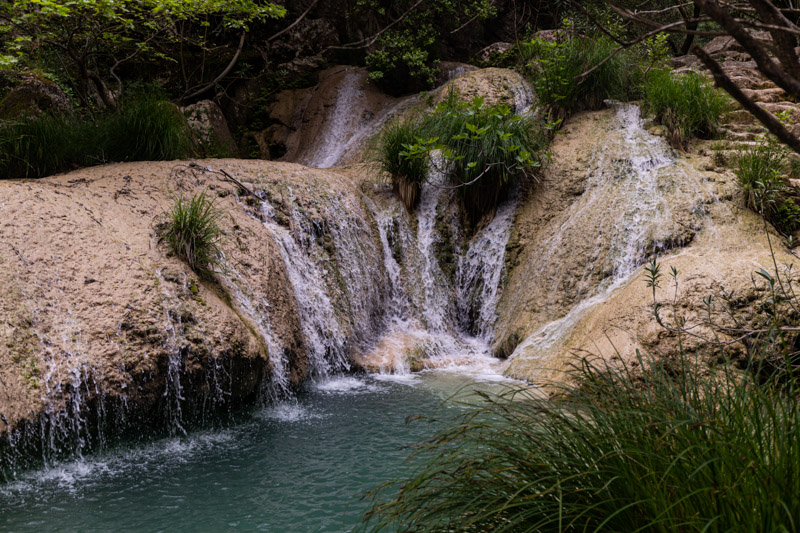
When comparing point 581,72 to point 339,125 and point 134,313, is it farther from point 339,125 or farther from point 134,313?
point 134,313

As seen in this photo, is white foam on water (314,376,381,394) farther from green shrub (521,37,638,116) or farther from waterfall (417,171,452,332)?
green shrub (521,37,638,116)

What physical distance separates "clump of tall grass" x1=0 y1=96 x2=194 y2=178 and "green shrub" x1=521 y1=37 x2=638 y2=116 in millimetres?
5760

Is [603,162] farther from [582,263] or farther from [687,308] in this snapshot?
[687,308]

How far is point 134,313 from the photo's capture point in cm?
437

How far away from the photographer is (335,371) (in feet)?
21.0

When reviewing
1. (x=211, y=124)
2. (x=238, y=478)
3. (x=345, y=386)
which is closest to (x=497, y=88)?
(x=211, y=124)

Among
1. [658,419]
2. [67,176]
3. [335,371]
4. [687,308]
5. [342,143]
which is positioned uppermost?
[342,143]

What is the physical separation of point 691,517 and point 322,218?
629cm

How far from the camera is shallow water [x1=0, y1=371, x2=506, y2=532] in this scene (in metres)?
3.21

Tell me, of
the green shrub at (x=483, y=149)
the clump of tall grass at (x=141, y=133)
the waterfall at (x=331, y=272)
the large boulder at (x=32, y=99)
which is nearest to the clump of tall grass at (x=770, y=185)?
the green shrub at (x=483, y=149)

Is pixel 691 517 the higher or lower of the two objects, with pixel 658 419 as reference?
lower

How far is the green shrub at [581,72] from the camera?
8.82m

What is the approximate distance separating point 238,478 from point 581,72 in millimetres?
8137

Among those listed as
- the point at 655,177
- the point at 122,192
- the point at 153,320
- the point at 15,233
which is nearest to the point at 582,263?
the point at 655,177
